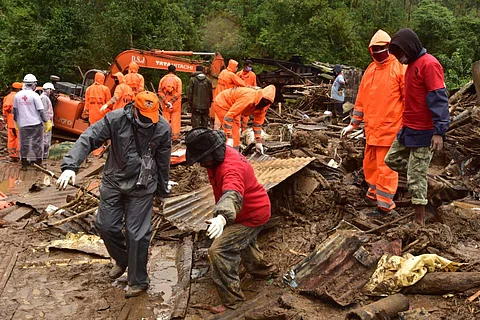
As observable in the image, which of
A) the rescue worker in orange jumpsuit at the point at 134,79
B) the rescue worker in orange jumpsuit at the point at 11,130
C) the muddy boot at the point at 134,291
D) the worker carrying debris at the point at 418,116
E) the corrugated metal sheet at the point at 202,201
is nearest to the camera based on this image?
the muddy boot at the point at 134,291

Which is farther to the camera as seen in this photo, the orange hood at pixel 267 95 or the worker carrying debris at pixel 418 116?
the orange hood at pixel 267 95

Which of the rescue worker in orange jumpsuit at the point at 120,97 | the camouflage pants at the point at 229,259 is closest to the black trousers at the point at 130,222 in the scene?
the camouflage pants at the point at 229,259

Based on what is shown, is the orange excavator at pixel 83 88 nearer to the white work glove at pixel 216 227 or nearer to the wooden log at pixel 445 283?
the white work glove at pixel 216 227

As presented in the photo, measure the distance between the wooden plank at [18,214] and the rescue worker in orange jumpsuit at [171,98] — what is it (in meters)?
4.64

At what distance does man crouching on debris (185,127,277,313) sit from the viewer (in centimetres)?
362

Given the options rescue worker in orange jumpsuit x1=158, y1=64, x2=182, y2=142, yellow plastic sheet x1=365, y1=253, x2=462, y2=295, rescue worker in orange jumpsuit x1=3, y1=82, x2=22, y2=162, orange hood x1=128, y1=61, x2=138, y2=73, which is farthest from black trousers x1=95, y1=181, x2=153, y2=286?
orange hood x1=128, y1=61, x2=138, y2=73

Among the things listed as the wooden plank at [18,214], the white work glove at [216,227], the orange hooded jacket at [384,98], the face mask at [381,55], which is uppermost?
the face mask at [381,55]

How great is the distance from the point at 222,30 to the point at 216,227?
24980 millimetres

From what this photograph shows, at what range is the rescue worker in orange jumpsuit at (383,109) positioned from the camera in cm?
513

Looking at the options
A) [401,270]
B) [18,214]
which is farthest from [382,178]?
[18,214]

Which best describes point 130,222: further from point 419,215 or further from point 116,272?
point 419,215

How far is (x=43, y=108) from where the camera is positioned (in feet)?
31.0

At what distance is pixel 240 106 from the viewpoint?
702cm

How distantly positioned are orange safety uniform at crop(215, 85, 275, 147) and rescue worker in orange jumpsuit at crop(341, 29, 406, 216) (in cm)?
195
